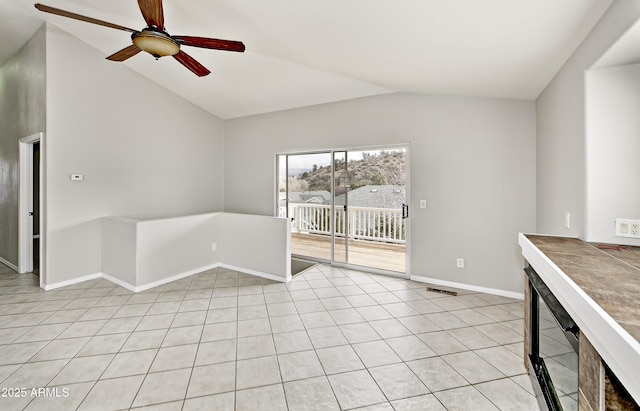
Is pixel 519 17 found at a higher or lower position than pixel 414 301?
higher

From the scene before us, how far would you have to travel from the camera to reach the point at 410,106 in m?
3.85

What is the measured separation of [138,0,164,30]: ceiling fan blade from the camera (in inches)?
77.0

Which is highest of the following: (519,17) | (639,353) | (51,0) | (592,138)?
(51,0)

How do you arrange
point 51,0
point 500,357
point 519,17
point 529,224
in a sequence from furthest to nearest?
1. point 529,224
2. point 51,0
3. point 500,357
4. point 519,17

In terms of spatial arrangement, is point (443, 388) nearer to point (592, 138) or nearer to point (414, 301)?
point (414, 301)

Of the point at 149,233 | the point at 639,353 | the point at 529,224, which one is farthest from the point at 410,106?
the point at 149,233

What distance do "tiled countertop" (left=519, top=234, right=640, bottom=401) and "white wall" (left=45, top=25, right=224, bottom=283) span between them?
5026 mm

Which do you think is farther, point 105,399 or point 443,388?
point 443,388

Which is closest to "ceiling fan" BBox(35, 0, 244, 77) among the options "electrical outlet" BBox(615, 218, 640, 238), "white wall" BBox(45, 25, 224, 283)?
"white wall" BBox(45, 25, 224, 283)

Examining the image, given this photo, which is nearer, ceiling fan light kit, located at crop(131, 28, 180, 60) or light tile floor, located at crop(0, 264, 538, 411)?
light tile floor, located at crop(0, 264, 538, 411)

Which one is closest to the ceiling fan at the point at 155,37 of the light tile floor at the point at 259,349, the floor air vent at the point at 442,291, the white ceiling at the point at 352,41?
the white ceiling at the point at 352,41

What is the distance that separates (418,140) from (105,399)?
404 centimetres

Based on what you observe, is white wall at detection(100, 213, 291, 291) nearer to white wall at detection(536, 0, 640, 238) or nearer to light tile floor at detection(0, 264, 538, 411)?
light tile floor at detection(0, 264, 538, 411)

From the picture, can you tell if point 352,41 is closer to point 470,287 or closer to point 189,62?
point 189,62
